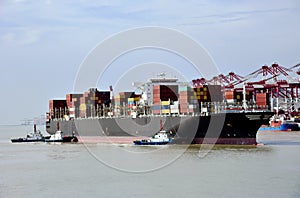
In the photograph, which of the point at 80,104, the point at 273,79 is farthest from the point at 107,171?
the point at 273,79

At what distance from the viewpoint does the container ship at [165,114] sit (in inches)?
1212

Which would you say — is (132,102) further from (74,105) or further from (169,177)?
(169,177)

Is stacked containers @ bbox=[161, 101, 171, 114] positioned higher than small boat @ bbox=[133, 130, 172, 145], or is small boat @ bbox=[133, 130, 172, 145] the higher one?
stacked containers @ bbox=[161, 101, 171, 114]

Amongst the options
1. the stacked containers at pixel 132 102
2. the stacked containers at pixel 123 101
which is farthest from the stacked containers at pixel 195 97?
the stacked containers at pixel 123 101

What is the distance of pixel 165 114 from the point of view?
114 feet

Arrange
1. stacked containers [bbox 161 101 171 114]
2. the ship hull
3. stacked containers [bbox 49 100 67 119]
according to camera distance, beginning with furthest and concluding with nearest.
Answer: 1. stacked containers [bbox 49 100 67 119]
2. stacked containers [bbox 161 101 171 114]
3. the ship hull

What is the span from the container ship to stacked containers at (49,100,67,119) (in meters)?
0.10

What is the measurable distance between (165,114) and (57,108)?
19955 mm

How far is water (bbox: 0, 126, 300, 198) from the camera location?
53.5 ft

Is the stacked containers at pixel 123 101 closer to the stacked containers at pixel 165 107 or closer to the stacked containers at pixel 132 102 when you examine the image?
the stacked containers at pixel 132 102

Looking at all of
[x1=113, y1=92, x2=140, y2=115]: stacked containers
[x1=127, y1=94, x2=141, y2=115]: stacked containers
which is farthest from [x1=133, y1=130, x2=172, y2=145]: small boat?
[x1=113, y1=92, x2=140, y2=115]: stacked containers

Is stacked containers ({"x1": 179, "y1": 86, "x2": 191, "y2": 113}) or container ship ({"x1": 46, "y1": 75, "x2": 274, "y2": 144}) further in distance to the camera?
stacked containers ({"x1": 179, "y1": 86, "x2": 191, "y2": 113})

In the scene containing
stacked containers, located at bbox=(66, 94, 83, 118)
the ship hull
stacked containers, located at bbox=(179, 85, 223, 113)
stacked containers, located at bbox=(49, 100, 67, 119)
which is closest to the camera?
the ship hull

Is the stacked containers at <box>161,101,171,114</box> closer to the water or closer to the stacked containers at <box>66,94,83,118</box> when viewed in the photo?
the water
